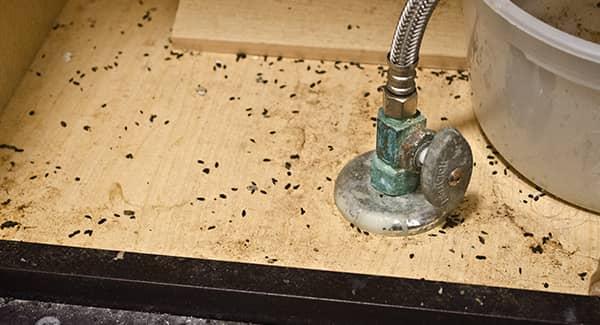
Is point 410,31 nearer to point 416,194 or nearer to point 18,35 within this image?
point 416,194

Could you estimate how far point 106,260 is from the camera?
0.91 meters

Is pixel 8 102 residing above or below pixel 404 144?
below

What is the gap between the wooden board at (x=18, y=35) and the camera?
1.15 metres

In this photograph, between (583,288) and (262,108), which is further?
(262,108)

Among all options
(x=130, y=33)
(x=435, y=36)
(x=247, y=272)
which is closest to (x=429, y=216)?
(x=247, y=272)

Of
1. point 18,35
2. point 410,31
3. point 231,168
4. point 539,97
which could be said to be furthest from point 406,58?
point 18,35

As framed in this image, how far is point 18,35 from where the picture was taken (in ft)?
3.94

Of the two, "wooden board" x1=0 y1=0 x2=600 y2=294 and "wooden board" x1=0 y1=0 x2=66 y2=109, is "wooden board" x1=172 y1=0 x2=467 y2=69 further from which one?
"wooden board" x1=0 y1=0 x2=66 y2=109

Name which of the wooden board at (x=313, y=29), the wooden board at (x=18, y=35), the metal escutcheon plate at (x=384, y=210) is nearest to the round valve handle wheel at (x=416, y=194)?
the metal escutcheon plate at (x=384, y=210)

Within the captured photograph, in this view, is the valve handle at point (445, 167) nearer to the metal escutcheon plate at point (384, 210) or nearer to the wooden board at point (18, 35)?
the metal escutcheon plate at point (384, 210)

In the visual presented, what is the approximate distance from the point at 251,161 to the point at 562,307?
405mm

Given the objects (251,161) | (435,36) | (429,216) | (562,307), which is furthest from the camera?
(435,36)

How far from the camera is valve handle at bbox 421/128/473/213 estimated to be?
90 centimetres

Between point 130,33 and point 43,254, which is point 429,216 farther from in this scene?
point 130,33
